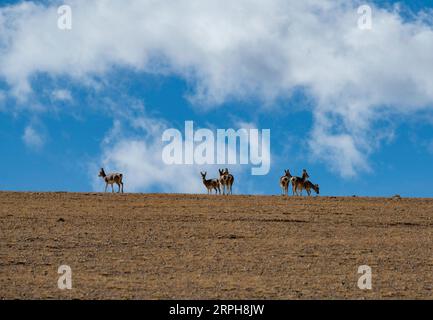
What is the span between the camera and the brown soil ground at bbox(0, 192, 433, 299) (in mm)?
22188

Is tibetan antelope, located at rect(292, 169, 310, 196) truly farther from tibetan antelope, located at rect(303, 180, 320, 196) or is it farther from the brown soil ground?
the brown soil ground

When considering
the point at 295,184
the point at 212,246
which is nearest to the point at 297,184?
the point at 295,184

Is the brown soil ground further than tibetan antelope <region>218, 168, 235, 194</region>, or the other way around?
tibetan antelope <region>218, 168, 235, 194</region>

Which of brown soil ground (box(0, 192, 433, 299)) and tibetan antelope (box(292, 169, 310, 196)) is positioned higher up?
tibetan antelope (box(292, 169, 310, 196))

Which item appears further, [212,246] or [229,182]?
[229,182]

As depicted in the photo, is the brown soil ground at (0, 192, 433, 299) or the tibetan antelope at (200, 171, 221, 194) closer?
the brown soil ground at (0, 192, 433, 299)

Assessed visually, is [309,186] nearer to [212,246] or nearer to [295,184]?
[295,184]

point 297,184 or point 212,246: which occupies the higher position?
point 297,184

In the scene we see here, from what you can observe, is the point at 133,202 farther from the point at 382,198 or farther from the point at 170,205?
the point at 382,198

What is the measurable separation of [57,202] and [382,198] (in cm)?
1388

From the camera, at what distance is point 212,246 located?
91.1ft

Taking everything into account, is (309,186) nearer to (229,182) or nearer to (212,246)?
(229,182)
